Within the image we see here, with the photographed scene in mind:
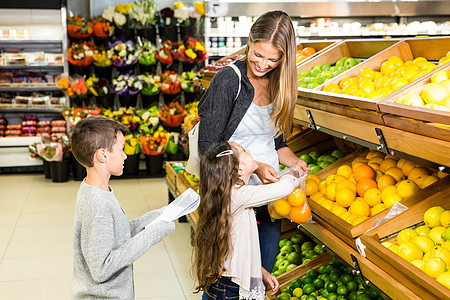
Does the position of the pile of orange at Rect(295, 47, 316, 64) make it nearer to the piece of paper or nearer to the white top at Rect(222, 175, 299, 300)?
the white top at Rect(222, 175, 299, 300)

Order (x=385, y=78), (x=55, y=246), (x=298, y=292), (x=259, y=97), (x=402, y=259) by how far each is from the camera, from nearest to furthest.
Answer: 1. (x=402, y=259)
2. (x=259, y=97)
3. (x=385, y=78)
4. (x=298, y=292)
5. (x=55, y=246)

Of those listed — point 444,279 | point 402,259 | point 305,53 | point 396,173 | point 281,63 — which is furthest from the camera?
point 305,53

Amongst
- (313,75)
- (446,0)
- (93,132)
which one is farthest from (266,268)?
(446,0)

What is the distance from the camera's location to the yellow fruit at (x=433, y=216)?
205 cm

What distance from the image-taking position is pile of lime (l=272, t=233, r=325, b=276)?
319 cm

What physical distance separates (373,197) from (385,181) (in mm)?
103

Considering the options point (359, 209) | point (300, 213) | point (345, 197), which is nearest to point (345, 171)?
point (345, 197)

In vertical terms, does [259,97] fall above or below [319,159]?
above

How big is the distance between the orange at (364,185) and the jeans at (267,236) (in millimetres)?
434

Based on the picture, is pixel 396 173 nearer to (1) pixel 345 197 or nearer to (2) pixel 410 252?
(1) pixel 345 197

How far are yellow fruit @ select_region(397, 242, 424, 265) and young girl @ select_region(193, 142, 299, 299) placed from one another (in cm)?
51

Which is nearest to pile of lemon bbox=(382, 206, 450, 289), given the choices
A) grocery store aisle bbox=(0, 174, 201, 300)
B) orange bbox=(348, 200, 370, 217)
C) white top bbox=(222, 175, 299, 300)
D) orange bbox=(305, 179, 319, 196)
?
orange bbox=(348, 200, 370, 217)

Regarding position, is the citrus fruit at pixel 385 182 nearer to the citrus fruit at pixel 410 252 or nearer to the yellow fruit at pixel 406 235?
the yellow fruit at pixel 406 235

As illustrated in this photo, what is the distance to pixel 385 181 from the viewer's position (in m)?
2.51
